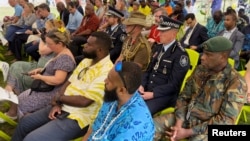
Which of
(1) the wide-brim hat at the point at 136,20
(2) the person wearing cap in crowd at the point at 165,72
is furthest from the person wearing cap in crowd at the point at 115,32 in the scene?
(2) the person wearing cap in crowd at the point at 165,72

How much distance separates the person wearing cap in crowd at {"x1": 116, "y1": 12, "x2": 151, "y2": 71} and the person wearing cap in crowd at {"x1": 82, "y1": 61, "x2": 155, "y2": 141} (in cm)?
139

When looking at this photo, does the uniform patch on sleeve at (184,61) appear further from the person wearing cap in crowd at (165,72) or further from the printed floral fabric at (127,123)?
the printed floral fabric at (127,123)

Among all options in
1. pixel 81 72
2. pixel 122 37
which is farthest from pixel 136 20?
pixel 81 72

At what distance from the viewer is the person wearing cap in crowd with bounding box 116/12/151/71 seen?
340cm

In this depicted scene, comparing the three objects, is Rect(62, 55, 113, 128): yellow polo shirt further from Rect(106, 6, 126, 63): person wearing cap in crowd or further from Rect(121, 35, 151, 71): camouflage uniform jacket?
Rect(106, 6, 126, 63): person wearing cap in crowd

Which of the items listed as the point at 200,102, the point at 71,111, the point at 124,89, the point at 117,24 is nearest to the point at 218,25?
the point at 117,24

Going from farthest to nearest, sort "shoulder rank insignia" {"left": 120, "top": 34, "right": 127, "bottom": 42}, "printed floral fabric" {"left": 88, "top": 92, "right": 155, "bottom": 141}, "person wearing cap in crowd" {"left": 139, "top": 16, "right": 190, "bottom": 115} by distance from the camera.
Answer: "shoulder rank insignia" {"left": 120, "top": 34, "right": 127, "bottom": 42}, "person wearing cap in crowd" {"left": 139, "top": 16, "right": 190, "bottom": 115}, "printed floral fabric" {"left": 88, "top": 92, "right": 155, "bottom": 141}

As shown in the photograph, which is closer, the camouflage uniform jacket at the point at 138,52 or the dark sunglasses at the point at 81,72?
the dark sunglasses at the point at 81,72

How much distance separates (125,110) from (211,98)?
0.87 m

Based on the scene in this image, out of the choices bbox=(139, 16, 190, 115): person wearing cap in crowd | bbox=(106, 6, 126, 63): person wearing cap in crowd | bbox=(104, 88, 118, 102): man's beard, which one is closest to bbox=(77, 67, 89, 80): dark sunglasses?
bbox=(139, 16, 190, 115): person wearing cap in crowd

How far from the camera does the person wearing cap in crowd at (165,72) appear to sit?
300 cm

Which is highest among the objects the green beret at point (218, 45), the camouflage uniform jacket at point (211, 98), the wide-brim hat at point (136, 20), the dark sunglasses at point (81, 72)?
the wide-brim hat at point (136, 20)

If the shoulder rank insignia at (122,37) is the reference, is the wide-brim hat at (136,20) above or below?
above

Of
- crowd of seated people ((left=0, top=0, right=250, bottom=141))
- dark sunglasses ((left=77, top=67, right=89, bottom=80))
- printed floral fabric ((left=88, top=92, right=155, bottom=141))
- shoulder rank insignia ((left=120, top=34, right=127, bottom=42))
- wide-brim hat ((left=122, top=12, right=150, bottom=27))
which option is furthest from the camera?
shoulder rank insignia ((left=120, top=34, right=127, bottom=42))
